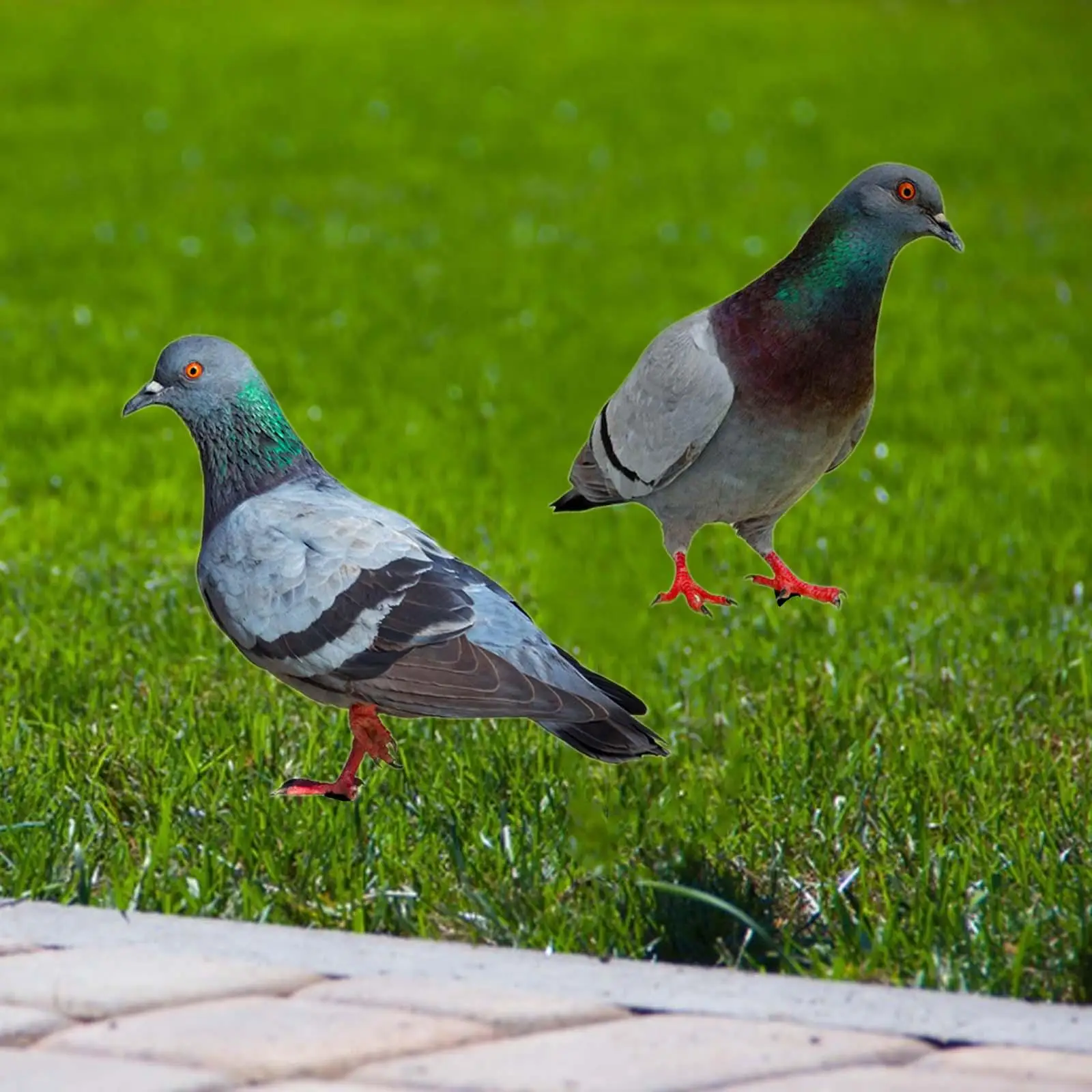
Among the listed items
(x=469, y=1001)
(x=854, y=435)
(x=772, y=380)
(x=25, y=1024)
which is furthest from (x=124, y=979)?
(x=854, y=435)

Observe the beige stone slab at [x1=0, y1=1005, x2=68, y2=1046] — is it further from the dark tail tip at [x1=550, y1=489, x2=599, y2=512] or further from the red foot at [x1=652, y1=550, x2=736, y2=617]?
the dark tail tip at [x1=550, y1=489, x2=599, y2=512]

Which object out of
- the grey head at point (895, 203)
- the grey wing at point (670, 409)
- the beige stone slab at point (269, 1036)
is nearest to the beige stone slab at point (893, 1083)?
the beige stone slab at point (269, 1036)

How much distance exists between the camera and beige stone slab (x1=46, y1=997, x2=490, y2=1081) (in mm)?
3236

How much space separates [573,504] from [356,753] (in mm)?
728

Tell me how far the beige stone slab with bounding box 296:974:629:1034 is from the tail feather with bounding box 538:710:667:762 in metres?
0.48

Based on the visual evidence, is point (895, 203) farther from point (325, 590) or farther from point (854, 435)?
point (325, 590)

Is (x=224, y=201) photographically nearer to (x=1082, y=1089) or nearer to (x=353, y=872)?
(x=353, y=872)

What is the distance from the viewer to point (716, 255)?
13.1 meters

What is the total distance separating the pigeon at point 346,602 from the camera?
3.83m

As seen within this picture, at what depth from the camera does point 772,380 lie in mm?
3959

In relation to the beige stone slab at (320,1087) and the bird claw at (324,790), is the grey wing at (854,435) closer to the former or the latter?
the bird claw at (324,790)

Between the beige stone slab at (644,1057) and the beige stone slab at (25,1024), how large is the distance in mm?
565

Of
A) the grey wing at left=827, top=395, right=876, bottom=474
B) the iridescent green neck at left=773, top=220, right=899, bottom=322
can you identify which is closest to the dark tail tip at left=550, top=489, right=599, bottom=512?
the grey wing at left=827, top=395, right=876, bottom=474

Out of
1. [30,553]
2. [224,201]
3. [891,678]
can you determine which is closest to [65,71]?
[224,201]
